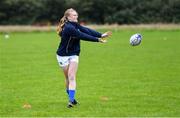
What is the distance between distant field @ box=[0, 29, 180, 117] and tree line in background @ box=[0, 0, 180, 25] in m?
53.1

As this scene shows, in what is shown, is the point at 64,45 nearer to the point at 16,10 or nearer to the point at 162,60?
the point at 162,60

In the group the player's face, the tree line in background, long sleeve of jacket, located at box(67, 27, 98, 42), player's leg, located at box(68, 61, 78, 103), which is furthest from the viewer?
the tree line in background

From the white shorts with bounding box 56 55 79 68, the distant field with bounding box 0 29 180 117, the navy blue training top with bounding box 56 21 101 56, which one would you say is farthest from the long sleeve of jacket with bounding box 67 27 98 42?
the distant field with bounding box 0 29 180 117

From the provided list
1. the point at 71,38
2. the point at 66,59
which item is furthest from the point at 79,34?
the point at 66,59

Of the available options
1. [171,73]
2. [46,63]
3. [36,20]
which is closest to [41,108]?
[171,73]

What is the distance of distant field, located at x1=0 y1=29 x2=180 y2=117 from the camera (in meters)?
12.9

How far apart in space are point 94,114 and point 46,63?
569 inches

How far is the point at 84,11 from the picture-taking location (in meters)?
85.8

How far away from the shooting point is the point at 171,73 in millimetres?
21094

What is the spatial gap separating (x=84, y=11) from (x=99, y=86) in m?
68.7

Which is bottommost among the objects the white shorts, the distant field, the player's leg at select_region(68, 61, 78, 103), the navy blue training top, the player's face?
the distant field

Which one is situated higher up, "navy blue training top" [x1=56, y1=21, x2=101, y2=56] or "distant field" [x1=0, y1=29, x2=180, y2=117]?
"navy blue training top" [x1=56, y1=21, x2=101, y2=56]

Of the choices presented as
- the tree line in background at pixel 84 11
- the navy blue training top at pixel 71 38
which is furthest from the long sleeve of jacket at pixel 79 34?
the tree line in background at pixel 84 11

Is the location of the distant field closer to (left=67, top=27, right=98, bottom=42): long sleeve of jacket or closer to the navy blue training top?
the navy blue training top
